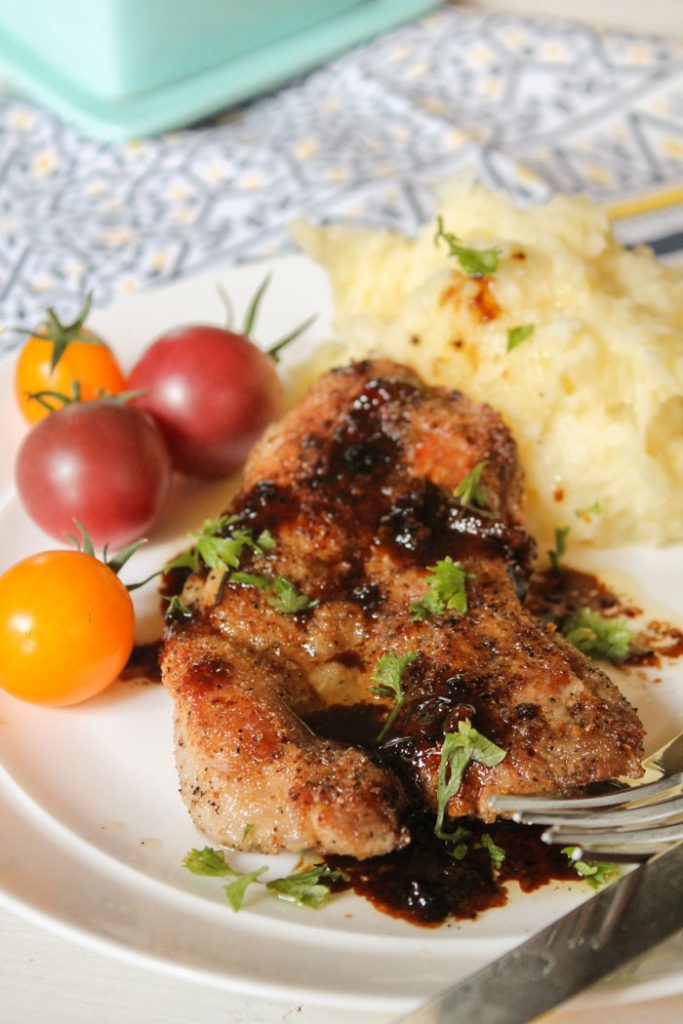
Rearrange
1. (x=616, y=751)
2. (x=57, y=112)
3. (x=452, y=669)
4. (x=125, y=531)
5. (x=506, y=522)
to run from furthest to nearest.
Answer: (x=57, y=112), (x=125, y=531), (x=506, y=522), (x=452, y=669), (x=616, y=751)

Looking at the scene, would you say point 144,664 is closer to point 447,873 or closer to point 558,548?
point 447,873

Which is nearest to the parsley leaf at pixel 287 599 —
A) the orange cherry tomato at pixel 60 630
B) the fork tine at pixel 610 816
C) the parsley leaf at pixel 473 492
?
the orange cherry tomato at pixel 60 630

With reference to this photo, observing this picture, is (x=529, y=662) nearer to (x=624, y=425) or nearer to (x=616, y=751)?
(x=616, y=751)

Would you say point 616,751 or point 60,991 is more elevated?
point 60,991

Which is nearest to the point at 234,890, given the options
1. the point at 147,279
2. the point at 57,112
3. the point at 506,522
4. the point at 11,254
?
the point at 506,522

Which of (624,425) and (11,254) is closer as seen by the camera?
(624,425)

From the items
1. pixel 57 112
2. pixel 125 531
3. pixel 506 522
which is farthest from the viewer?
pixel 57 112

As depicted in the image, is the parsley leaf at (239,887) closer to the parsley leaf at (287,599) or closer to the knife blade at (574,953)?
the knife blade at (574,953)
